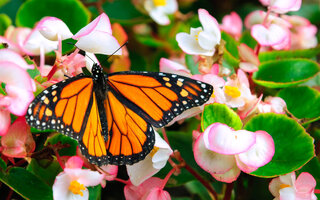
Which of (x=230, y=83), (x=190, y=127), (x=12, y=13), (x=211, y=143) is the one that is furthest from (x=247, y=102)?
(x=12, y=13)

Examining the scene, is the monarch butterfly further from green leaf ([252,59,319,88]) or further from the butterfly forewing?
green leaf ([252,59,319,88])

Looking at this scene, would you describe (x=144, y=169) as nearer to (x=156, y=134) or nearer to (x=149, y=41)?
(x=156, y=134)

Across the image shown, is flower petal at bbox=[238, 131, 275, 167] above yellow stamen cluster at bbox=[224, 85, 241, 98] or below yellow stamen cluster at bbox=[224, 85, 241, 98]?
below

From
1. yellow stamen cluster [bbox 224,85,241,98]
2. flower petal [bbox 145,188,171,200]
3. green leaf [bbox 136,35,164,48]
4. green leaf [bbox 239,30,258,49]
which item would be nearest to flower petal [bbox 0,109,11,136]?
flower petal [bbox 145,188,171,200]

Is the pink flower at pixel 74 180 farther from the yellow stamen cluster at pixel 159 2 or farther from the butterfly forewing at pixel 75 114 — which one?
the yellow stamen cluster at pixel 159 2

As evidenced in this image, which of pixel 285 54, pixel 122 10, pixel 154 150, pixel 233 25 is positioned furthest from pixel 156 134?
pixel 122 10

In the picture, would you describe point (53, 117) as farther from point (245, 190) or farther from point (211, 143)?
point (245, 190)

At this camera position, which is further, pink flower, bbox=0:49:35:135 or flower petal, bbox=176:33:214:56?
flower petal, bbox=176:33:214:56
